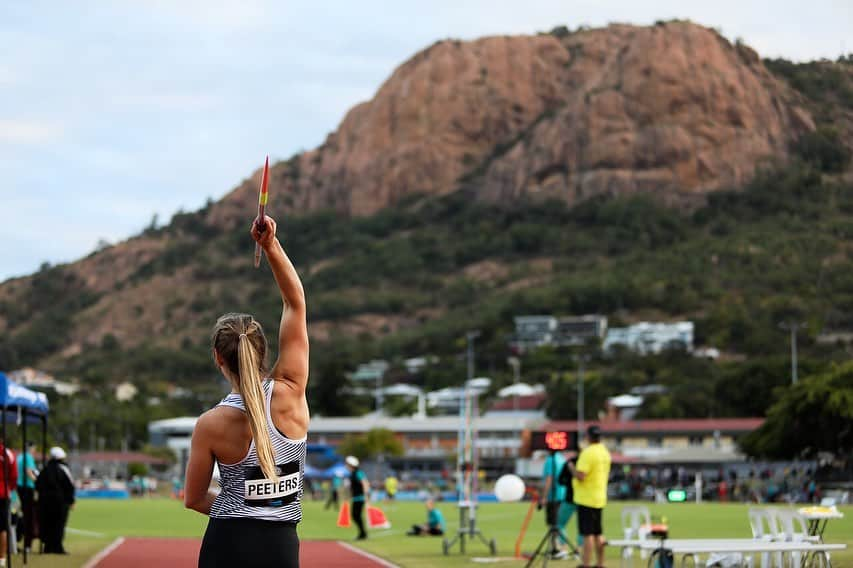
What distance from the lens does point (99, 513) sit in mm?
43281

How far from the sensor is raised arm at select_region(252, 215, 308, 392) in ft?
18.9

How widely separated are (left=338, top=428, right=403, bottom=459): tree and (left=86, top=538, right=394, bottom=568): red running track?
7295cm

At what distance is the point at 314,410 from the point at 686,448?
55030 millimetres

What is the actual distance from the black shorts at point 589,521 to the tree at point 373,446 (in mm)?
82730

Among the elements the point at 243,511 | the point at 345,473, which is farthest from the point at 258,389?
the point at 345,473

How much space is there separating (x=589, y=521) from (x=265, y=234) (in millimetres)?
11135

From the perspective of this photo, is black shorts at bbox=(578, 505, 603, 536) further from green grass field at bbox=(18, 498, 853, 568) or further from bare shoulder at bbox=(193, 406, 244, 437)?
bare shoulder at bbox=(193, 406, 244, 437)

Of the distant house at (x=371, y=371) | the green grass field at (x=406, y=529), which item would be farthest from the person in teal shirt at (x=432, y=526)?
the distant house at (x=371, y=371)

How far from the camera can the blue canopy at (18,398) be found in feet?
55.4

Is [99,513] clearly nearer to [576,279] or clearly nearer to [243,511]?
[243,511]

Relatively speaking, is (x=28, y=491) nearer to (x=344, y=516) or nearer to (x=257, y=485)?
(x=344, y=516)

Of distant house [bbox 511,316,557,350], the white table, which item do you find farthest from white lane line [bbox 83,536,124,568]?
distant house [bbox 511,316,557,350]

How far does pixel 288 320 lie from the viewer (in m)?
5.84

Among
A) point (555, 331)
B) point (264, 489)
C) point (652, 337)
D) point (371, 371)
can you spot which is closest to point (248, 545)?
point (264, 489)
